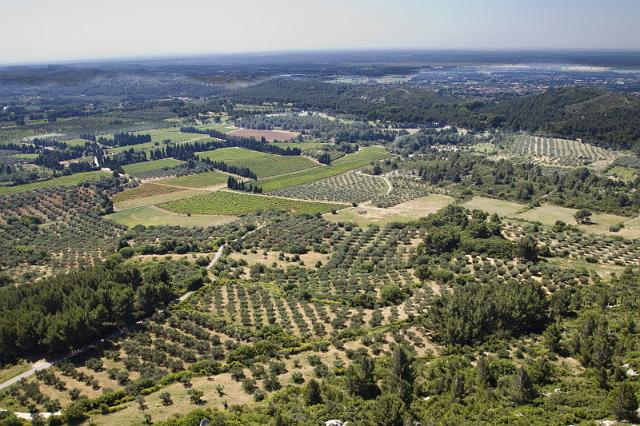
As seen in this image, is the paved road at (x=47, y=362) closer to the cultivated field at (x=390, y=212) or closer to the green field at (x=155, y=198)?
the cultivated field at (x=390, y=212)

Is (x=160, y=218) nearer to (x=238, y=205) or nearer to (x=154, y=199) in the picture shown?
(x=154, y=199)

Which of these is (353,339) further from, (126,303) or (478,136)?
(478,136)

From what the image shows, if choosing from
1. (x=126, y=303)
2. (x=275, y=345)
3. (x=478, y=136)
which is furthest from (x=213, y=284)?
(x=478, y=136)

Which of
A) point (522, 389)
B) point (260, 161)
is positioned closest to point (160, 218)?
point (260, 161)

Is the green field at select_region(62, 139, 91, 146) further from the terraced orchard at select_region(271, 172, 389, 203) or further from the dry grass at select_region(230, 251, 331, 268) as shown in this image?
the dry grass at select_region(230, 251, 331, 268)

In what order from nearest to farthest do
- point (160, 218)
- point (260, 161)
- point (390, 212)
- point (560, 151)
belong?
point (390, 212) < point (160, 218) < point (560, 151) < point (260, 161)

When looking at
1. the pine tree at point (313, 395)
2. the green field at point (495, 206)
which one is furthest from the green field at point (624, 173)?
the pine tree at point (313, 395)

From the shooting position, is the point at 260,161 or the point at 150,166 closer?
the point at 150,166
